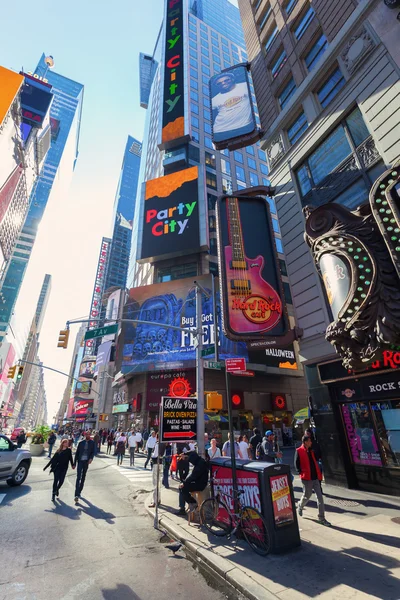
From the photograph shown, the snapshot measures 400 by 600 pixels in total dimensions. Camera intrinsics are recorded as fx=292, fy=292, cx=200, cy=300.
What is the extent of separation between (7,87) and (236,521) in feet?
245

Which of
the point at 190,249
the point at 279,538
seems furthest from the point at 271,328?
the point at 190,249

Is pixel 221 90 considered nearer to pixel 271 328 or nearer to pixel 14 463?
pixel 271 328

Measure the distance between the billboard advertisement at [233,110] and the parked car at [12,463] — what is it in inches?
875

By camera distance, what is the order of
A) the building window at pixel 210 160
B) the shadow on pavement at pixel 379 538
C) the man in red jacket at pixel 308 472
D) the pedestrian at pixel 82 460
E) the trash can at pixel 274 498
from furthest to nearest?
the building window at pixel 210 160
the pedestrian at pixel 82 460
the man in red jacket at pixel 308 472
the shadow on pavement at pixel 379 538
the trash can at pixel 274 498

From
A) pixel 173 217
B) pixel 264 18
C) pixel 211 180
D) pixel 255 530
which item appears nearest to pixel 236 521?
pixel 255 530

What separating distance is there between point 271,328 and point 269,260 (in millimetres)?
4124

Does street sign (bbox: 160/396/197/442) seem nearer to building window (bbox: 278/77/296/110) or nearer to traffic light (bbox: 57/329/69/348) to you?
traffic light (bbox: 57/329/69/348)

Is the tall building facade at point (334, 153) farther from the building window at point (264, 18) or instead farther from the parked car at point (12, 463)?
the parked car at point (12, 463)

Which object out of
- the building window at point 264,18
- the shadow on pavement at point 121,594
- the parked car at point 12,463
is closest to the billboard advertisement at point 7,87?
the building window at point 264,18

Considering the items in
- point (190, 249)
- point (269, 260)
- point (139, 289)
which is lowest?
point (269, 260)

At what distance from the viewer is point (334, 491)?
1048 cm

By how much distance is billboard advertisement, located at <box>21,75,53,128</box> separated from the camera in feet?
284

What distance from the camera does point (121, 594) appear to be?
4.27 m

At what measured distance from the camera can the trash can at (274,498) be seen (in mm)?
5578
